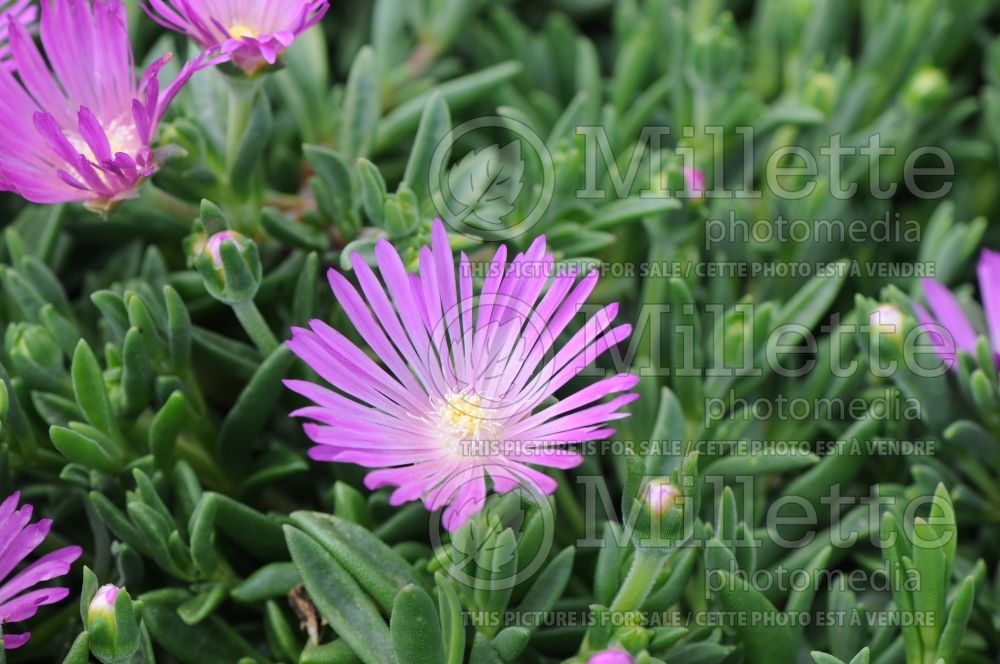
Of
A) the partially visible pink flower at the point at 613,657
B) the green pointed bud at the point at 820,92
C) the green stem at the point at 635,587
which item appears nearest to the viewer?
the partially visible pink flower at the point at 613,657

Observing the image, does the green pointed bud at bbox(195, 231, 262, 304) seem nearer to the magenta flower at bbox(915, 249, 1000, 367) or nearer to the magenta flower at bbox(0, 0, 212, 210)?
the magenta flower at bbox(0, 0, 212, 210)

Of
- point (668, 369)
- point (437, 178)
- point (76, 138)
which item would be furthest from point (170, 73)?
point (668, 369)

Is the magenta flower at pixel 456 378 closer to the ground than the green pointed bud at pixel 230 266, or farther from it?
closer to the ground

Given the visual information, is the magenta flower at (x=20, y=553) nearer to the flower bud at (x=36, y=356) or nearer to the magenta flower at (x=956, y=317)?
the flower bud at (x=36, y=356)

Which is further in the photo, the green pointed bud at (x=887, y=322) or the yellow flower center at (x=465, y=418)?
the green pointed bud at (x=887, y=322)

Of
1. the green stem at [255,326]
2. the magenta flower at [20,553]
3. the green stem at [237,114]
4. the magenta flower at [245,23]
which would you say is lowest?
the magenta flower at [20,553]

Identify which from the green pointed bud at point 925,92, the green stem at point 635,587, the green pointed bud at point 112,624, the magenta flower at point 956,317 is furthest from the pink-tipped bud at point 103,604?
the green pointed bud at point 925,92
